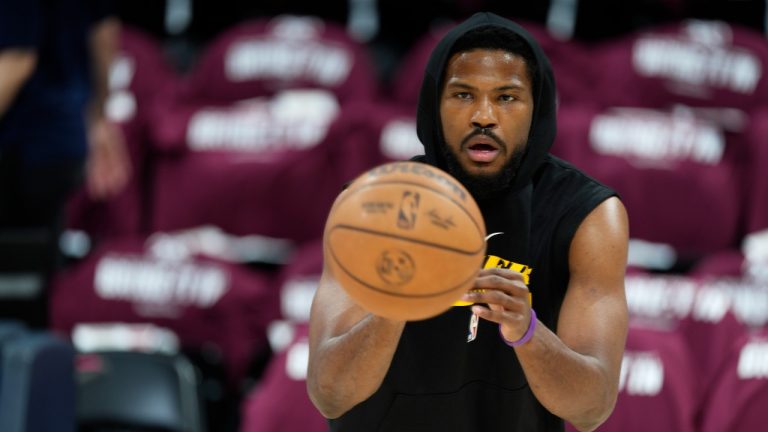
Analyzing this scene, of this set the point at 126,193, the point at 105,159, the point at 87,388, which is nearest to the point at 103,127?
the point at 105,159

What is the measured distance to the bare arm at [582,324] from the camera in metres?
1.96

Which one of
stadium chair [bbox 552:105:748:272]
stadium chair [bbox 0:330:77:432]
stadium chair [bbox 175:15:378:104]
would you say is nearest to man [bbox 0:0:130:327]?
stadium chair [bbox 0:330:77:432]

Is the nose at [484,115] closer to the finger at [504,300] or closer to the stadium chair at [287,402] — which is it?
the finger at [504,300]

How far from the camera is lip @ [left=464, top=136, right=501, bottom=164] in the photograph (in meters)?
2.16

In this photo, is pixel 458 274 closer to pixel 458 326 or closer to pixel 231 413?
pixel 458 326

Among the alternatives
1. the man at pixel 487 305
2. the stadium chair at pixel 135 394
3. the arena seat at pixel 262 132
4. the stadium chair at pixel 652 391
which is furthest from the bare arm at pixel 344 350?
the arena seat at pixel 262 132

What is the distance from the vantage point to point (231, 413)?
3936 millimetres

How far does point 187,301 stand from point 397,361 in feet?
5.75

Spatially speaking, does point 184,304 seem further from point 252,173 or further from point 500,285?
point 500,285

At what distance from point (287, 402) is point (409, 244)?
1438mm

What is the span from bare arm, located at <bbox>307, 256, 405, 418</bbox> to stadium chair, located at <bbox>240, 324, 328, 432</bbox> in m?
0.97

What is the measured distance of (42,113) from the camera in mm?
3770

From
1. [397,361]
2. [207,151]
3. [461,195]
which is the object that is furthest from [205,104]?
[461,195]

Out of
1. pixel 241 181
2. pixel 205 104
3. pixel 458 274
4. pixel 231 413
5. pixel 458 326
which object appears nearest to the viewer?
pixel 458 274
